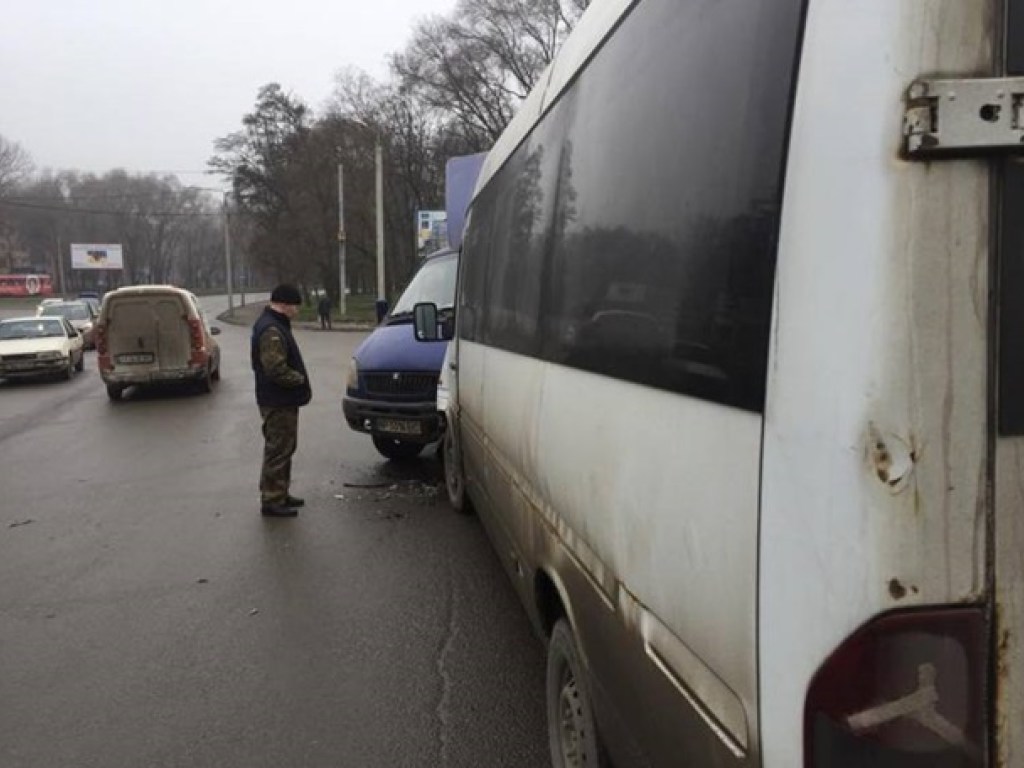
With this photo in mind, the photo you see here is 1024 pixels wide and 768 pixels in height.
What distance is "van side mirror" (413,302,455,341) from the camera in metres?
7.07

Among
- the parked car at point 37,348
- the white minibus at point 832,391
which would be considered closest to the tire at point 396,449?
the white minibus at point 832,391

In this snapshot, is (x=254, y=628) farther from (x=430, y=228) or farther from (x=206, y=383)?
(x=430, y=228)

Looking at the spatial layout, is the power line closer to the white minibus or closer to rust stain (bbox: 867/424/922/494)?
the white minibus

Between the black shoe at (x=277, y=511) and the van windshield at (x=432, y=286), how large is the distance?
2.81 metres

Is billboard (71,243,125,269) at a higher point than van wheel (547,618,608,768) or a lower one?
higher

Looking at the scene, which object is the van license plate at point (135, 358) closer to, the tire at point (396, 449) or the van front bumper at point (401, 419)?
the tire at point (396, 449)

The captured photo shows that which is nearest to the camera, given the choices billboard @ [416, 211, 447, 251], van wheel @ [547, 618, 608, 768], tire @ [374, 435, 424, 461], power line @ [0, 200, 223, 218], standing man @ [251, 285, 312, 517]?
van wheel @ [547, 618, 608, 768]

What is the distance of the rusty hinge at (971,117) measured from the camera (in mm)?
1217

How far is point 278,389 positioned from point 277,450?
533mm

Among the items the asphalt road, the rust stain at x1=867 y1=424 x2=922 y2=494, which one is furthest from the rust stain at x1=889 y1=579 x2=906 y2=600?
the asphalt road

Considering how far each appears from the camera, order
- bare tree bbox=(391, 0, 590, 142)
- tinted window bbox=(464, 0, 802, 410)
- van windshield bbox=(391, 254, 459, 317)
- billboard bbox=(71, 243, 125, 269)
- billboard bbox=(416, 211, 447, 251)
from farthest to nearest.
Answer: billboard bbox=(71, 243, 125, 269), bare tree bbox=(391, 0, 590, 142), billboard bbox=(416, 211, 447, 251), van windshield bbox=(391, 254, 459, 317), tinted window bbox=(464, 0, 802, 410)

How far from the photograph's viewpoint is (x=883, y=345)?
1.26 m

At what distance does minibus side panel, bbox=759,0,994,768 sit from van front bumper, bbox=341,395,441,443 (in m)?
6.84

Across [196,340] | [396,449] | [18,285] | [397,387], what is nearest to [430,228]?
[196,340]
